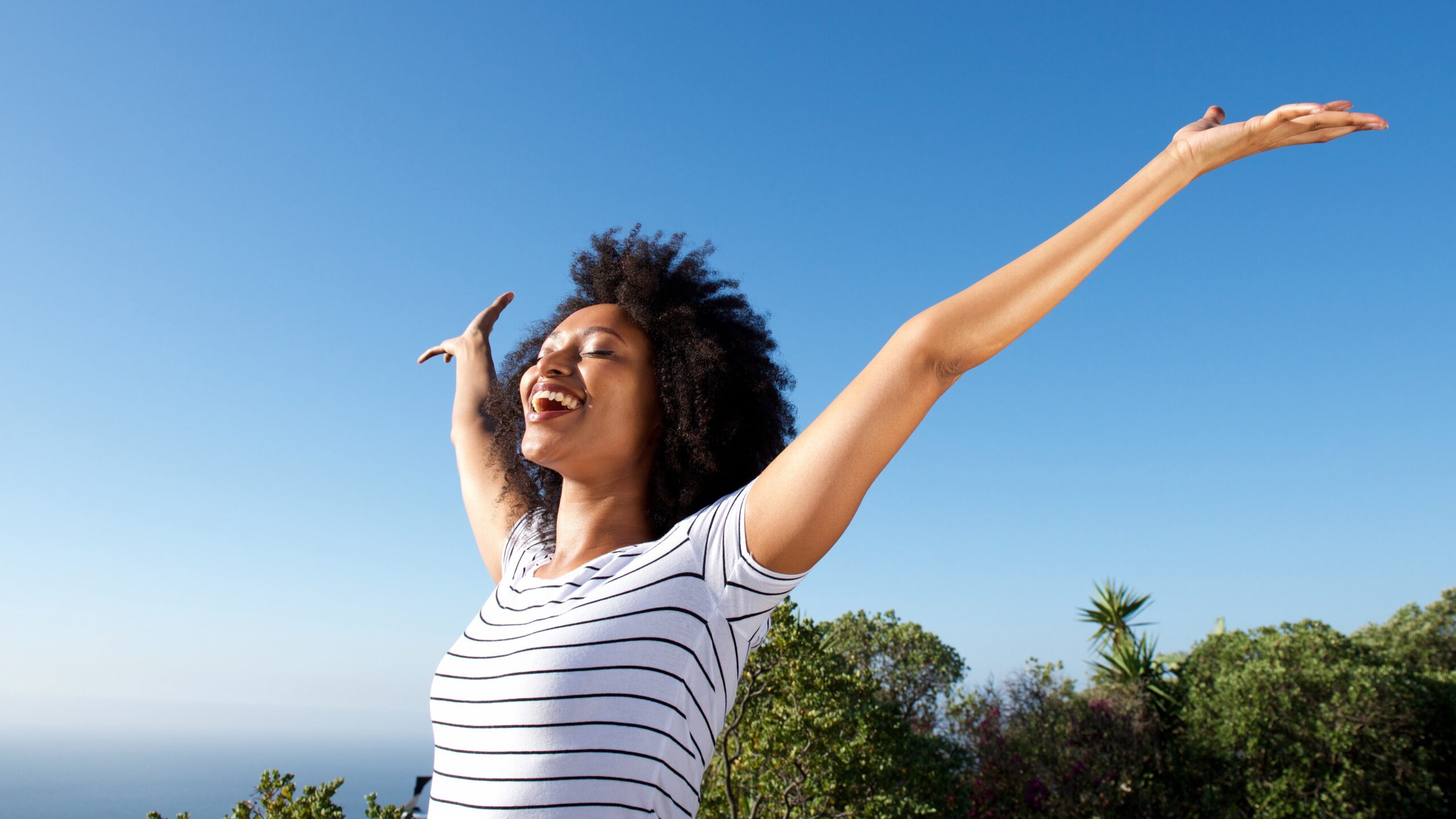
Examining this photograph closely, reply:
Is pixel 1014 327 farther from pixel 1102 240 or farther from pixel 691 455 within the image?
pixel 691 455

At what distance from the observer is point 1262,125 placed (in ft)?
4.06

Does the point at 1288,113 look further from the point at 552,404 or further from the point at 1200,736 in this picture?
the point at 1200,736

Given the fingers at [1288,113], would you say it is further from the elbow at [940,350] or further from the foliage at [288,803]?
the foliage at [288,803]

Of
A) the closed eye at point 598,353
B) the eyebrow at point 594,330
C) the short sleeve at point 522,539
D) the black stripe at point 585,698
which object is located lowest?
the black stripe at point 585,698

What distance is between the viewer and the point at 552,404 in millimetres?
1825

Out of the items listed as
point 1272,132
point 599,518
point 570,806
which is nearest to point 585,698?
point 570,806

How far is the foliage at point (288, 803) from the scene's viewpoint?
4.36 meters

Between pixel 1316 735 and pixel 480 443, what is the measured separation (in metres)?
17.0

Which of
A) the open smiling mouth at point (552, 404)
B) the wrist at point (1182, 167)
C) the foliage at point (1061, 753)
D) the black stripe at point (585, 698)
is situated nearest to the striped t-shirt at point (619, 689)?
the black stripe at point (585, 698)

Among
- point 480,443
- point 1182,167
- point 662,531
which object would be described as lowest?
point 662,531

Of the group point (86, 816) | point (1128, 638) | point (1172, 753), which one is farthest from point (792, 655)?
point (86, 816)

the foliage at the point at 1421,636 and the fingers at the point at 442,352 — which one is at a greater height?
the foliage at the point at 1421,636

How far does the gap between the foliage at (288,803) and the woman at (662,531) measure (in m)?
3.45

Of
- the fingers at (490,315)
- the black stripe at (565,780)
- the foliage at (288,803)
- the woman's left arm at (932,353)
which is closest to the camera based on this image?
the woman's left arm at (932,353)
